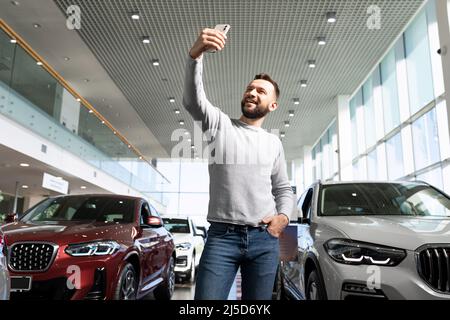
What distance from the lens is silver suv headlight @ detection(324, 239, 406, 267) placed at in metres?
2.47

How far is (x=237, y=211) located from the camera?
1.62 metres

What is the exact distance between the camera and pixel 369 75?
12.0 metres

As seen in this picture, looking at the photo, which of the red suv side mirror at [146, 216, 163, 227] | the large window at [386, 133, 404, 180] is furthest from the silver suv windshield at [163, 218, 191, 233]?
the large window at [386, 133, 404, 180]

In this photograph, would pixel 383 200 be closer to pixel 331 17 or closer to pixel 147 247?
pixel 147 247

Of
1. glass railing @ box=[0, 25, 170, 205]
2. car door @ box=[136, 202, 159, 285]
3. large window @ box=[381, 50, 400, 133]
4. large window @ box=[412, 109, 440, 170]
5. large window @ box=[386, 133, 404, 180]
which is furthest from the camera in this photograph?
large window @ box=[381, 50, 400, 133]

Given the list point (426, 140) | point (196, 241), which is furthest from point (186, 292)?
point (426, 140)

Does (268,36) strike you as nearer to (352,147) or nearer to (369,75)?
(369,75)

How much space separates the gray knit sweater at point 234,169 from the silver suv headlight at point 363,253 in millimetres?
1110

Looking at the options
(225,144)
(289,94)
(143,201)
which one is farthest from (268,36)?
(225,144)

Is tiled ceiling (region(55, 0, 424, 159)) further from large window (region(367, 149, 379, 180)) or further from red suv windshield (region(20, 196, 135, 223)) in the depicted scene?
red suv windshield (region(20, 196, 135, 223))

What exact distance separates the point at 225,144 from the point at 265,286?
0.57m

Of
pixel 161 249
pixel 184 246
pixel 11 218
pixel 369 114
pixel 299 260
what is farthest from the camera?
pixel 369 114

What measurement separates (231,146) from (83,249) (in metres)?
2.30

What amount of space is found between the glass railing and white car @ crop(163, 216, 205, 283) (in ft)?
11.6
